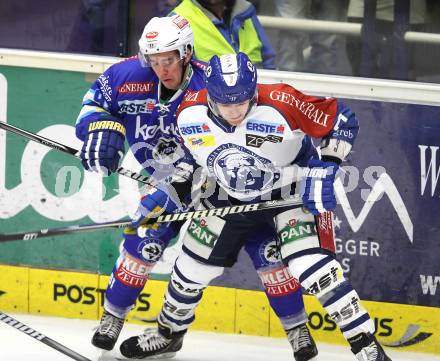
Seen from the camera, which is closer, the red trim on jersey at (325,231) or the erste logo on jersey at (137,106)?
the red trim on jersey at (325,231)

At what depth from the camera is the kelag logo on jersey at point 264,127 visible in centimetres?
470

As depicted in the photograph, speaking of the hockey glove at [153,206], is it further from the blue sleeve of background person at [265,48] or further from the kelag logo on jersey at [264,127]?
the blue sleeve of background person at [265,48]

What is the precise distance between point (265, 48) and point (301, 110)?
1.12 metres

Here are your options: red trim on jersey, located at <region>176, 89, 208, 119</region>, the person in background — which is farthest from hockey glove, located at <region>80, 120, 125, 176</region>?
the person in background

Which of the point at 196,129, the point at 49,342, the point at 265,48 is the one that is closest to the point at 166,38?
the point at 196,129

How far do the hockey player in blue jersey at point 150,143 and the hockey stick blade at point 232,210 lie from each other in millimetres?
92

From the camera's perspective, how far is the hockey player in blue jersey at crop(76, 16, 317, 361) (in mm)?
4977

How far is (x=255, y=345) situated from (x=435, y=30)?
1.65 metres

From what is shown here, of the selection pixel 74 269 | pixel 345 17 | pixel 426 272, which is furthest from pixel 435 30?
pixel 74 269

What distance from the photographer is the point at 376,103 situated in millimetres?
5660

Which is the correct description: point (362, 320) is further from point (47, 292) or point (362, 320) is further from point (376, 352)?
point (47, 292)

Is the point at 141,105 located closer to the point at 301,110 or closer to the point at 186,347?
the point at 301,110

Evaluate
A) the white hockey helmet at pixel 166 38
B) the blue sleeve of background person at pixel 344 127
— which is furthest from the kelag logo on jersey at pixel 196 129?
the blue sleeve of background person at pixel 344 127

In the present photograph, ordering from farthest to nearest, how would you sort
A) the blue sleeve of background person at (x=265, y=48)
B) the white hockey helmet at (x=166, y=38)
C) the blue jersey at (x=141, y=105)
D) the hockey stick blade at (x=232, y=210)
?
the blue sleeve of background person at (x=265, y=48), the blue jersey at (x=141, y=105), the white hockey helmet at (x=166, y=38), the hockey stick blade at (x=232, y=210)
